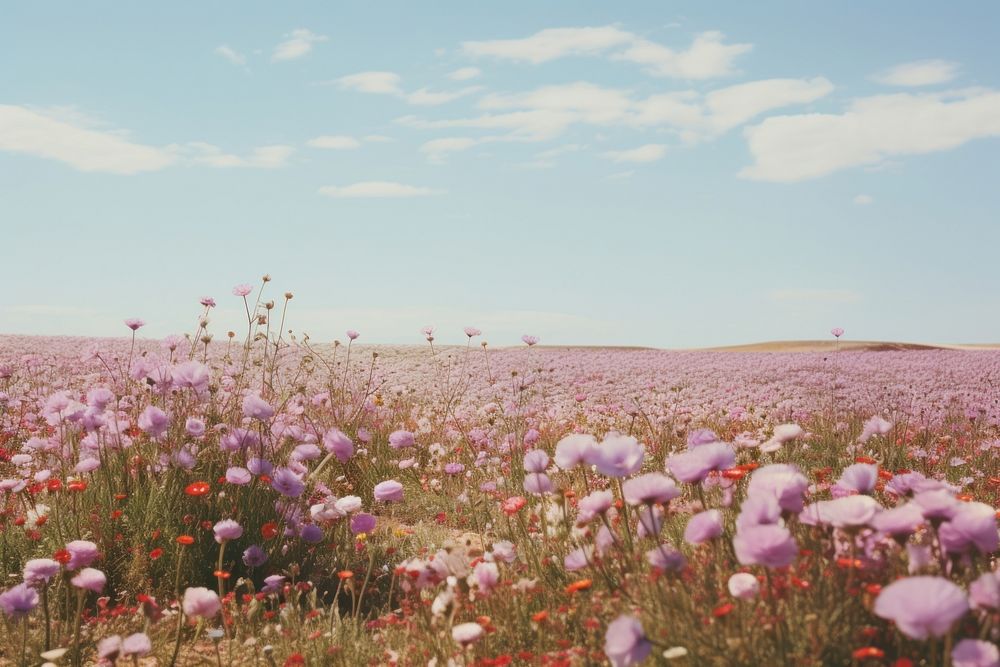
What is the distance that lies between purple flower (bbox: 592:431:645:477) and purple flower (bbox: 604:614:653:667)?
55 centimetres

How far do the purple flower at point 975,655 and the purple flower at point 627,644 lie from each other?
2.40 ft

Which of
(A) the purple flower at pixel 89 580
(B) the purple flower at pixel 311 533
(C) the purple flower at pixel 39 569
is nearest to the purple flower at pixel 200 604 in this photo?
(A) the purple flower at pixel 89 580

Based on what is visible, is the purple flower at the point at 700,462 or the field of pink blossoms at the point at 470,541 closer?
the field of pink blossoms at the point at 470,541

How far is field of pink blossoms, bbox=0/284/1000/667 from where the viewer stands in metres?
2.25

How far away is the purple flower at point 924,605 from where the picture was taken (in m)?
1.75

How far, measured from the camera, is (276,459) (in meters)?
4.94

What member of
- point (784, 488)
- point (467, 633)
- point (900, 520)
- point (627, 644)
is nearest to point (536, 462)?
point (467, 633)

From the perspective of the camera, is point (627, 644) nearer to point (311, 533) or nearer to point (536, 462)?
point (536, 462)

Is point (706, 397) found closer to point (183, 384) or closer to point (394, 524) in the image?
point (394, 524)

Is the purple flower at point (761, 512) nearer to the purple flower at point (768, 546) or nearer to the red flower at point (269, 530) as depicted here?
the purple flower at point (768, 546)

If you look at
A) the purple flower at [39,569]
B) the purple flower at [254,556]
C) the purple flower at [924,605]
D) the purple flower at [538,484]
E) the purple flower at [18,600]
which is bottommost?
the purple flower at [254,556]

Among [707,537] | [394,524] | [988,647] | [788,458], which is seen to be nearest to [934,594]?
[988,647]

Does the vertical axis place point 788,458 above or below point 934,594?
below

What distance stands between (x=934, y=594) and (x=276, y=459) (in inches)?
158
